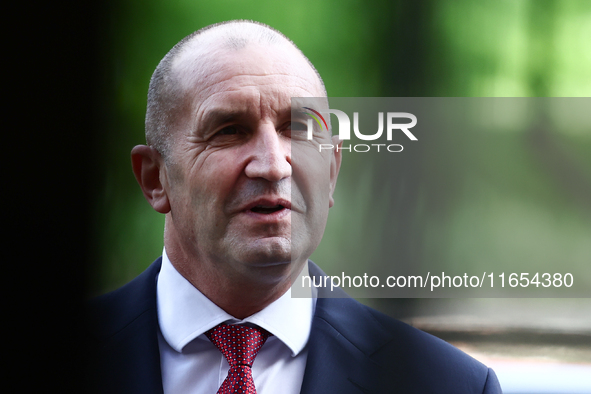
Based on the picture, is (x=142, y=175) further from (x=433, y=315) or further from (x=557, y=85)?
(x=557, y=85)

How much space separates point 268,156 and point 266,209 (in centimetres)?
12

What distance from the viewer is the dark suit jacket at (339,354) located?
1.12m

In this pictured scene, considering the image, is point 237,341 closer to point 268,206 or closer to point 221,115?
point 268,206

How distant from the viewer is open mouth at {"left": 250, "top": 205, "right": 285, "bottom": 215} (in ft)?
3.36

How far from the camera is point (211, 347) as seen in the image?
1142 millimetres

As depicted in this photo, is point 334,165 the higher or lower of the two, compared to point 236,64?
lower

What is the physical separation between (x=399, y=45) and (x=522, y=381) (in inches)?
41.7

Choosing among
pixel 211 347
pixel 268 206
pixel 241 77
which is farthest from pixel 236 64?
pixel 211 347

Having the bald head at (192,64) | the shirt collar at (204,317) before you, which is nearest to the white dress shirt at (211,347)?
the shirt collar at (204,317)

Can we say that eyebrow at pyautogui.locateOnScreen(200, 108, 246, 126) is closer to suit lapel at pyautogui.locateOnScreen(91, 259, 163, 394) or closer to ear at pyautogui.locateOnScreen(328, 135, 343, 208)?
ear at pyautogui.locateOnScreen(328, 135, 343, 208)

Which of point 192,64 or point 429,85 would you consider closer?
point 192,64

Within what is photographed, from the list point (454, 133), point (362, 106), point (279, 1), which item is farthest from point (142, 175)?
point (454, 133)

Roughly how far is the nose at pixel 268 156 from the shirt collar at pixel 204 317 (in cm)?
30

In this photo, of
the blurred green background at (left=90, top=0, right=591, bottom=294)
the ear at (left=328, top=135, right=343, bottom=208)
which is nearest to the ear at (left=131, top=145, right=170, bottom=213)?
the blurred green background at (left=90, top=0, right=591, bottom=294)
